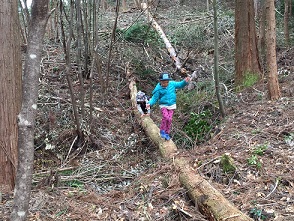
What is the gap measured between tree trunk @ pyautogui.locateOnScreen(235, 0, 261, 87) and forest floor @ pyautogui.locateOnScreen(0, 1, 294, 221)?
66 cm

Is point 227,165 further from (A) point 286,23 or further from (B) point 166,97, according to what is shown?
(A) point 286,23

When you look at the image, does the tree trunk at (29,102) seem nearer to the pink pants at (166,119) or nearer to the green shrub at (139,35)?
the pink pants at (166,119)

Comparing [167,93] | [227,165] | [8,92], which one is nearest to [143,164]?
[167,93]

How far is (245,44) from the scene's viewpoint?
8.85 metres

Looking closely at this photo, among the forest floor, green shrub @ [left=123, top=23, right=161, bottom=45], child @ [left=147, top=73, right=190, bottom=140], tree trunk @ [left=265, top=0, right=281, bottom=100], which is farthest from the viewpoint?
green shrub @ [left=123, top=23, right=161, bottom=45]

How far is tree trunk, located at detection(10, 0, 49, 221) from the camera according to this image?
102 inches

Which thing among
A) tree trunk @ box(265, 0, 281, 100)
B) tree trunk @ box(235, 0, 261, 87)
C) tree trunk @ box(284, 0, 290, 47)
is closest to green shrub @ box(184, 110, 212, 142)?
tree trunk @ box(265, 0, 281, 100)

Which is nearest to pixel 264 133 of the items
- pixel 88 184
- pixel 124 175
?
pixel 124 175

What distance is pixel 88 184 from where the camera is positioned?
19.2ft

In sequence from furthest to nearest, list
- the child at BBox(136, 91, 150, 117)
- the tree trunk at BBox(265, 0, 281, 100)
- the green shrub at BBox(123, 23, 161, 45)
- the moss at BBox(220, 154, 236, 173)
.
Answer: the green shrub at BBox(123, 23, 161, 45) < the child at BBox(136, 91, 150, 117) < the tree trunk at BBox(265, 0, 281, 100) < the moss at BBox(220, 154, 236, 173)

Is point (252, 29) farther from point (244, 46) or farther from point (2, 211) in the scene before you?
point (2, 211)

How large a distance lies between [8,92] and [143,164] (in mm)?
2992

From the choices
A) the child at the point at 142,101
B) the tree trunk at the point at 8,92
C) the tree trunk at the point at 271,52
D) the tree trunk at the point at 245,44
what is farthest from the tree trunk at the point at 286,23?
the tree trunk at the point at 8,92

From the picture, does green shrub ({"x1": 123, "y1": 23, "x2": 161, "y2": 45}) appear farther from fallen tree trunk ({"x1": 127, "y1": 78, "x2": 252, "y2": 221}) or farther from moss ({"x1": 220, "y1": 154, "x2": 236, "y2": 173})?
moss ({"x1": 220, "y1": 154, "x2": 236, "y2": 173})
